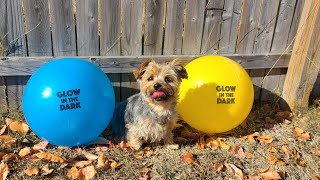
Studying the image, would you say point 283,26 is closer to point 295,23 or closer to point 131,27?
point 295,23

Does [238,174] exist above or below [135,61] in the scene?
below

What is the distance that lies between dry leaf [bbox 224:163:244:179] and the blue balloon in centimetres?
163

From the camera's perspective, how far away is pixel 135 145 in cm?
457

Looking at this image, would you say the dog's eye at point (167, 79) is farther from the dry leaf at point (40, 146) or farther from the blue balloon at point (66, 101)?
the dry leaf at point (40, 146)

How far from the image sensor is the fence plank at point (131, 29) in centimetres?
482

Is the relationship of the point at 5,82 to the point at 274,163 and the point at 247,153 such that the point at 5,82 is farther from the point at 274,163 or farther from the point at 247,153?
the point at 274,163

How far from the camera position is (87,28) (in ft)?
15.9

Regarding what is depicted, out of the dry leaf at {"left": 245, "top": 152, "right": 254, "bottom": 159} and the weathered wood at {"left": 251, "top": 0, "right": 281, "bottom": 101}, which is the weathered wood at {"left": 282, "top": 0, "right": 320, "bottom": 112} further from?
the dry leaf at {"left": 245, "top": 152, "right": 254, "bottom": 159}

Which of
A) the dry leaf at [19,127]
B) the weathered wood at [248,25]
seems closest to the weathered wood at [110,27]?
the dry leaf at [19,127]

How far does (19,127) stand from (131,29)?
199cm

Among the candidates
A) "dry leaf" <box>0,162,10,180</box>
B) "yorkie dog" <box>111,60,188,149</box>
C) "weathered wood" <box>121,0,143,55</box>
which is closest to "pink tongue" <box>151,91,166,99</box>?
"yorkie dog" <box>111,60,188,149</box>

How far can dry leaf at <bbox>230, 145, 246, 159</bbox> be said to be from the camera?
15.1ft

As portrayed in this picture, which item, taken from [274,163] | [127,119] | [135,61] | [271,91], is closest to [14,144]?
[127,119]

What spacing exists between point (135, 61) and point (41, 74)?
139 cm
